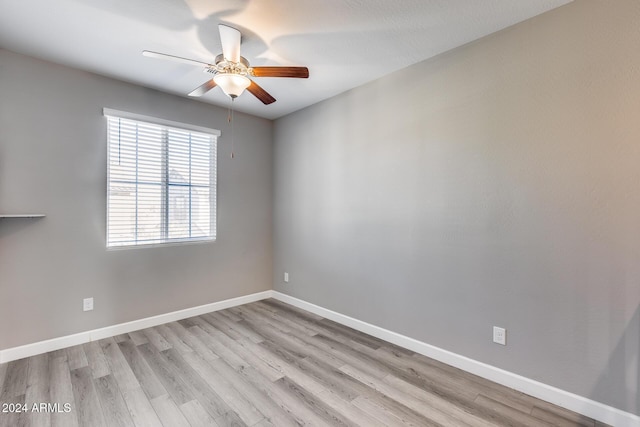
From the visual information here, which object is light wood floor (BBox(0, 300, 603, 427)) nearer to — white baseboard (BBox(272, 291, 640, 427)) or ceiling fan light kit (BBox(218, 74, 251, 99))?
white baseboard (BBox(272, 291, 640, 427))

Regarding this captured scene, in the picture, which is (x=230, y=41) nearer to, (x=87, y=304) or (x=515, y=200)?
(x=515, y=200)

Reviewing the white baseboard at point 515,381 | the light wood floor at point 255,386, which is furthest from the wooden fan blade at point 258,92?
the white baseboard at point 515,381

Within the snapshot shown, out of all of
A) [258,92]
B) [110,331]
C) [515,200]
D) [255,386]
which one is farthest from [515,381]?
[110,331]

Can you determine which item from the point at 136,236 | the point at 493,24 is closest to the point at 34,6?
the point at 136,236

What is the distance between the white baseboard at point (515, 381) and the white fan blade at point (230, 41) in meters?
2.83

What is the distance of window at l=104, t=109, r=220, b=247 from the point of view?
2988mm

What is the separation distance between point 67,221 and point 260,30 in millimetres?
2529

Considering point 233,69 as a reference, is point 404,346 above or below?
below

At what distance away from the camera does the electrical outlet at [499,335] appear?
2127 mm

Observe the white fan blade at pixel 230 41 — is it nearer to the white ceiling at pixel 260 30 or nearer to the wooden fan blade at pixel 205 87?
the white ceiling at pixel 260 30

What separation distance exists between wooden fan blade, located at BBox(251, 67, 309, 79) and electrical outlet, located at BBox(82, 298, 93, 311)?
273 centimetres

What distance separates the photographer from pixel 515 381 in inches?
81.4

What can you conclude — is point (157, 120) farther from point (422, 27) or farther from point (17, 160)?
point (422, 27)

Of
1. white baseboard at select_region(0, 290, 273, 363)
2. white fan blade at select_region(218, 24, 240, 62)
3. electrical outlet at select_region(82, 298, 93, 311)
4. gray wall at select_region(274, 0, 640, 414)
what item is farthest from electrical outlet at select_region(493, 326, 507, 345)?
electrical outlet at select_region(82, 298, 93, 311)
